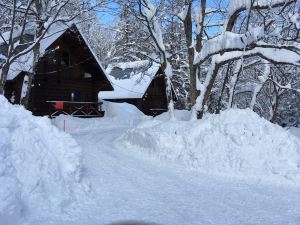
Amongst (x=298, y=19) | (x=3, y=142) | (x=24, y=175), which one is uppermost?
(x=298, y=19)

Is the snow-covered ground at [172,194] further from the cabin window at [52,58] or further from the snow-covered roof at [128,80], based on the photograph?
the snow-covered roof at [128,80]

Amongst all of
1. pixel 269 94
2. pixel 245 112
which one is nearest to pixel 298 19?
pixel 245 112

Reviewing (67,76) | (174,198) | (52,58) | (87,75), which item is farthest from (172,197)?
Result: (87,75)

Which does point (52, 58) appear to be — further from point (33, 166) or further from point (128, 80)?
point (33, 166)

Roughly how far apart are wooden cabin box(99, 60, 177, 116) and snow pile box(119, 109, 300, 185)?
21.4 metres

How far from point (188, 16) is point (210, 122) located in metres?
6.47

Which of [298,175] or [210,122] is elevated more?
[210,122]

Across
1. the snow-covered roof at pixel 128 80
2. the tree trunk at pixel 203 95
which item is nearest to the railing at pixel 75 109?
the snow-covered roof at pixel 128 80

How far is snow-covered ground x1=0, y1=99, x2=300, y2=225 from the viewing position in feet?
20.8

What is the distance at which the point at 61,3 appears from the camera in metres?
16.1

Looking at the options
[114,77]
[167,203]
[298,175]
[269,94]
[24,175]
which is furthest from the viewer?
[114,77]

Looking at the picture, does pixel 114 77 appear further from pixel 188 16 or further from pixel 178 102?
pixel 188 16

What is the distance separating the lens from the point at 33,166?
6695 millimetres

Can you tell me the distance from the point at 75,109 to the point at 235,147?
16949 mm
